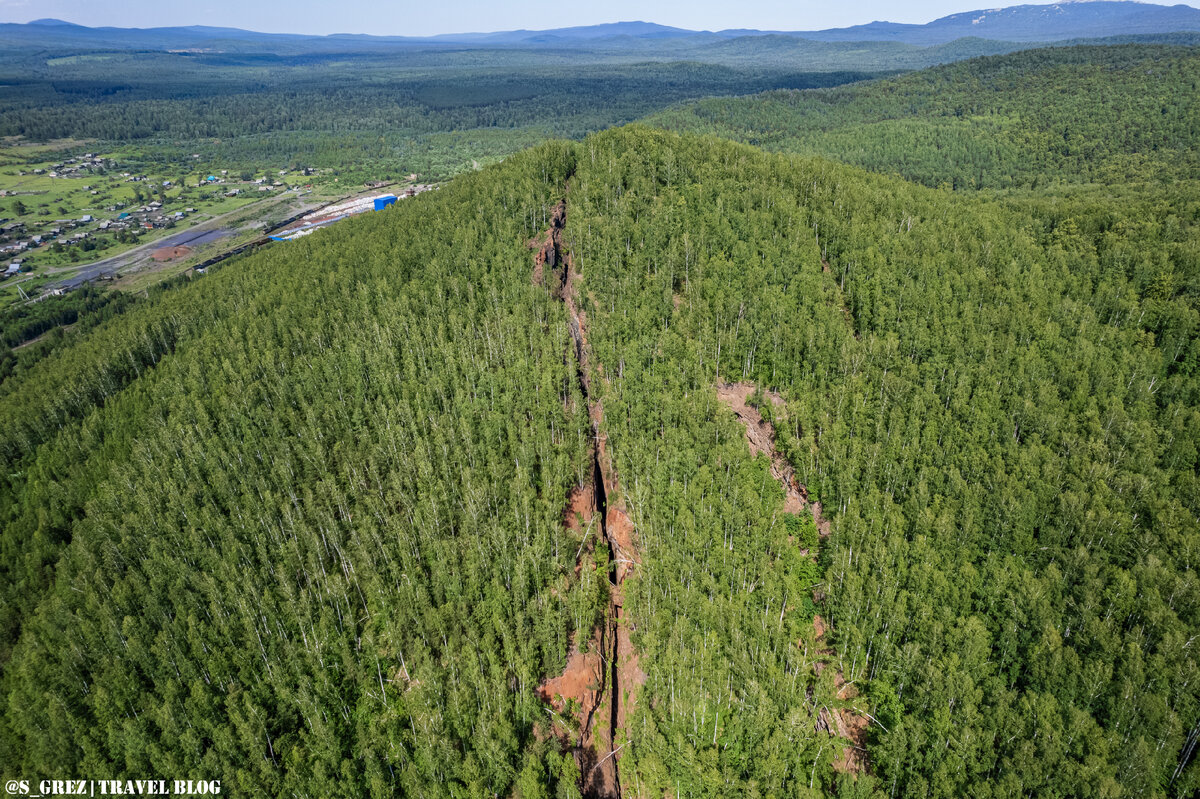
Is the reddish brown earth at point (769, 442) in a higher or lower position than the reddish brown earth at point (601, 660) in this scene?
higher

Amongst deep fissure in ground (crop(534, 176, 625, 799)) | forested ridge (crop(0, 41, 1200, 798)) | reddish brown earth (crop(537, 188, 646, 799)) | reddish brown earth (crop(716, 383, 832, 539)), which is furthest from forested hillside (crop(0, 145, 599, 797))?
reddish brown earth (crop(716, 383, 832, 539))

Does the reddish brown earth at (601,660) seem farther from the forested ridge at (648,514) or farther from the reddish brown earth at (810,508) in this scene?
the reddish brown earth at (810,508)

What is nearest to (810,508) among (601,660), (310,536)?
(601,660)

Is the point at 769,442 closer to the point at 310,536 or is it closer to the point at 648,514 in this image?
the point at 648,514

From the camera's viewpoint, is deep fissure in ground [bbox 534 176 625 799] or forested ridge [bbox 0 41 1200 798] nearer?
forested ridge [bbox 0 41 1200 798]

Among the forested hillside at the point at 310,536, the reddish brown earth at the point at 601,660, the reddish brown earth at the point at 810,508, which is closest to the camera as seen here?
the forested hillside at the point at 310,536

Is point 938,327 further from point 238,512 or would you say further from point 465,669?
point 238,512

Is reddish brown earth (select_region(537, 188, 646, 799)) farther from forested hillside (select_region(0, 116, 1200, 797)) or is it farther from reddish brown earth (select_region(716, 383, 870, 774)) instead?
reddish brown earth (select_region(716, 383, 870, 774))

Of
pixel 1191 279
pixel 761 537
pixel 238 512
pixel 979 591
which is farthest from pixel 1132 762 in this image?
pixel 238 512

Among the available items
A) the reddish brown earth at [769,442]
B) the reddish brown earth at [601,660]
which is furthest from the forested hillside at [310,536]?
the reddish brown earth at [769,442]
